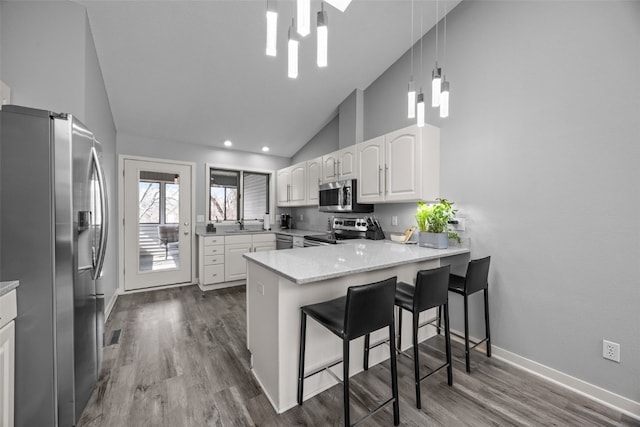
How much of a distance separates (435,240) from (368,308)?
4.38 ft

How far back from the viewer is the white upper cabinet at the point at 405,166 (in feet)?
8.56

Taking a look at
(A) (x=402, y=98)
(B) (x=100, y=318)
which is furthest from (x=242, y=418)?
(A) (x=402, y=98)

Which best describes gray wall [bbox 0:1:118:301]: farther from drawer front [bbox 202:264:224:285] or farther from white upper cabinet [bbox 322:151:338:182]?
white upper cabinet [bbox 322:151:338:182]

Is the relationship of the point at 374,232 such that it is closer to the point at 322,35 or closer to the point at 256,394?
the point at 256,394

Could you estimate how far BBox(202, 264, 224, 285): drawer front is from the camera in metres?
4.02

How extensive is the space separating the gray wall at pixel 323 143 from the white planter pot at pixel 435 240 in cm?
239

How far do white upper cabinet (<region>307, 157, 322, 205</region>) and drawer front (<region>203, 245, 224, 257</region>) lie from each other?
63.7 inches

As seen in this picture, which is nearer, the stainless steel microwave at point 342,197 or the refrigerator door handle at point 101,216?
the refrigerator door handle at point 101,216

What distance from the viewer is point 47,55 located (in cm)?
195

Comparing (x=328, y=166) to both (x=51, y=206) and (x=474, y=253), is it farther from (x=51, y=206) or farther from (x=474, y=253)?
(x=51, y=206)

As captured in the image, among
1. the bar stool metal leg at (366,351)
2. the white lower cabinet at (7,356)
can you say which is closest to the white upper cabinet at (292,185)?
the bar stool metal leg at (366,351)

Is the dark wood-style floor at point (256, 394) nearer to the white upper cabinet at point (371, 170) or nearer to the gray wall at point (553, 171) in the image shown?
the gray wall at point (553, 171)

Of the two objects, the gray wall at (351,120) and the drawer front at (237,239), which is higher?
the gray wall at (351,120)

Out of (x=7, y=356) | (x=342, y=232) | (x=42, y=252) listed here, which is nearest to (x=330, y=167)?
(x=342, y=232)
